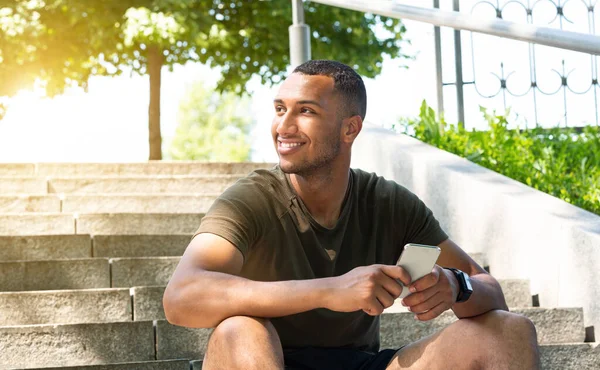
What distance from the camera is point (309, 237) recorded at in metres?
2.99

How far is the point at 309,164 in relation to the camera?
10.1 ft

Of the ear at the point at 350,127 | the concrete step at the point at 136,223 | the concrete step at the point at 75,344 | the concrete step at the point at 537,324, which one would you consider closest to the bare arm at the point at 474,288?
the ear at the point at 350,127

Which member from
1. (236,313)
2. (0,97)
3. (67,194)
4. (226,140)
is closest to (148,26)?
(0,97)

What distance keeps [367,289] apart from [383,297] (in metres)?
0.06

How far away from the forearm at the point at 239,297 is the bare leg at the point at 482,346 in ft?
1.34

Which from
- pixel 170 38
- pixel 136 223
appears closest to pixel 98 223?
pixel 136 223

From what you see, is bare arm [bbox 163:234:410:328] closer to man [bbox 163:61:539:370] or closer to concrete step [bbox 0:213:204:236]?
man [bbox 163:61:539:370]

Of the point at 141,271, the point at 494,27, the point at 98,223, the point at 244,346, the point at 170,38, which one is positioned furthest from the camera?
the point at 170,38

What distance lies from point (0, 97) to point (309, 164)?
12.6 metres

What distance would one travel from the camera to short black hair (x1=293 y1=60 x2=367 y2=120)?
10.2 feet

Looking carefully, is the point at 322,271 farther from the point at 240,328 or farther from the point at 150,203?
the point at 150,203

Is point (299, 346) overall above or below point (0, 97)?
below

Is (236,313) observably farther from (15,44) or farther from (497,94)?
(15,44)

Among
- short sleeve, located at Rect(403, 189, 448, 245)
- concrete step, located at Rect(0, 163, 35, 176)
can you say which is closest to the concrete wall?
short sleeve, located at Rect(403, 189, 448, 245)
